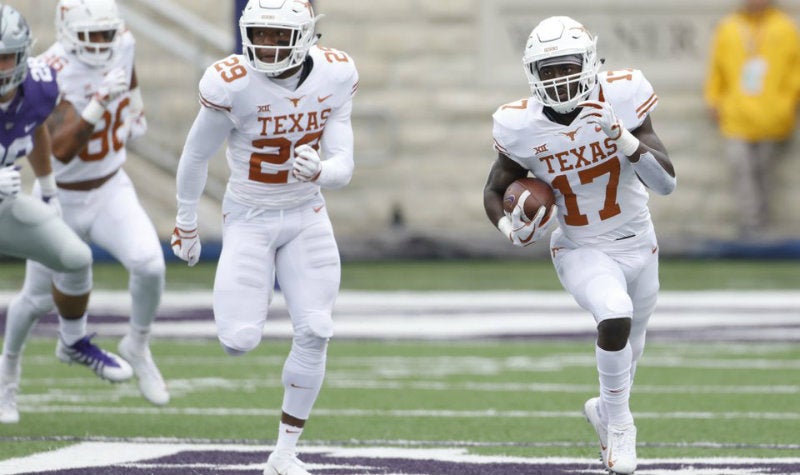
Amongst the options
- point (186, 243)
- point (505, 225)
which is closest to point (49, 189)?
point (186, 243)

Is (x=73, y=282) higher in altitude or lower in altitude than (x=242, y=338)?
lower

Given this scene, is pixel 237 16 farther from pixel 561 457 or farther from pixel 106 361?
pixel 561 457

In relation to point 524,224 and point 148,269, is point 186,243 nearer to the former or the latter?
point 524,224

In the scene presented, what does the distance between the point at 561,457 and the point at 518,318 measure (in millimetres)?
4363

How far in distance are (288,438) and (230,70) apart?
1227mm

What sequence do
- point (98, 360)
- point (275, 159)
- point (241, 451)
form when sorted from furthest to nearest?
point (98, 360)
point (241, 451)
point (275, 159)

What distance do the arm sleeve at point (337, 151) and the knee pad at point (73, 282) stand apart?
1705mm

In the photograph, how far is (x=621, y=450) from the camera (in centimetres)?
533

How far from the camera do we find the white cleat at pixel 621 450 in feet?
17.4

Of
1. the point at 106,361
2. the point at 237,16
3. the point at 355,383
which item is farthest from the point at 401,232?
the point at 106,361

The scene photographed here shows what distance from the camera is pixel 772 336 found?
9.39m

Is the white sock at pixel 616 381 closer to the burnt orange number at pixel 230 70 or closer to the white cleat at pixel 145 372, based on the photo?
the burnt orange number at pixel 230 70

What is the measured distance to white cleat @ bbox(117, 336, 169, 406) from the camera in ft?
23.4

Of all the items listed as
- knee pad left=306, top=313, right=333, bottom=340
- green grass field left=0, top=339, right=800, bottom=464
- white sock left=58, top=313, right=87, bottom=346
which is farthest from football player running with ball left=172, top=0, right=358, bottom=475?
white sock left=58, top=313, right=87, bottom=346
